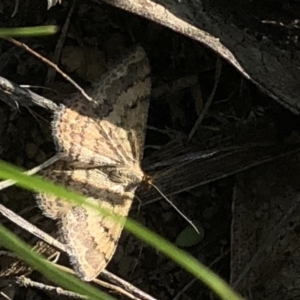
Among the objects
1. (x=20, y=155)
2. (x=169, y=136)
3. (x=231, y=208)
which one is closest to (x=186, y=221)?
(x=231, y=208)

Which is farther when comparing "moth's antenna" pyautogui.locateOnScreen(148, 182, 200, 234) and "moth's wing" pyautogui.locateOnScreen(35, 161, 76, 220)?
"moth's antenna" pyautogui.locateOnScreen(148, 182, 200, 234)

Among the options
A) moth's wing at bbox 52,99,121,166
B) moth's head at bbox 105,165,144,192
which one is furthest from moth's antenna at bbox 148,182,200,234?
moth's wing at bbox 52,99,121,166

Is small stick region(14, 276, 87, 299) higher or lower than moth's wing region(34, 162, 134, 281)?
lower

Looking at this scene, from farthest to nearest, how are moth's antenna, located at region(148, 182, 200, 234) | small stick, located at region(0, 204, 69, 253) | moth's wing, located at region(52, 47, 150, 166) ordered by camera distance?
moth's antenna, located at region(148, 182, 200, 234) < moth's wing, located at region(52, 47, 150, 166) < small stick, located at region(0, 204, 69, 253)

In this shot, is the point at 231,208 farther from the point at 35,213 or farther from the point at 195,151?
the point at 35,213

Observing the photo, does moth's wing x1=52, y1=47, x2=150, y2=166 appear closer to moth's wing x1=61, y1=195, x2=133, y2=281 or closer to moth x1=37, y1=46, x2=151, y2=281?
moth x1=37, y1=46, x2=151, y2=281

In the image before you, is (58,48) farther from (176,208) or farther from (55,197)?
(176,208)

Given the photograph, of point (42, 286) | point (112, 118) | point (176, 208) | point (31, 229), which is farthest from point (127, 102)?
point (42, 286)
